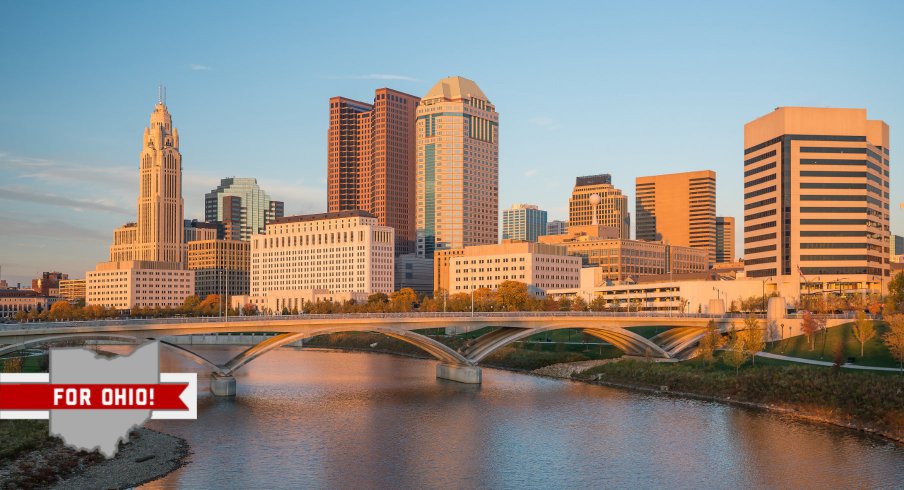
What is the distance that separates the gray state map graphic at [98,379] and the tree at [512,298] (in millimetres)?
140156

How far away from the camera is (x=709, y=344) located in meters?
106

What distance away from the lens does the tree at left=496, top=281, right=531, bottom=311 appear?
535ft

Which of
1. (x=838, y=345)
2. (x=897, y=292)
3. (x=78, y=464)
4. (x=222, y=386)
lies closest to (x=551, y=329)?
(x=838, y=345)

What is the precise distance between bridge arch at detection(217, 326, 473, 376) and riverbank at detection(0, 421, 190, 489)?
32450 mm

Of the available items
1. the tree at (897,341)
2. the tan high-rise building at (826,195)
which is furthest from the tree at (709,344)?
the tan high-rise building at (826,195)

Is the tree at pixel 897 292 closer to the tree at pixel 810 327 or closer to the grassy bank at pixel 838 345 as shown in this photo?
the grassy bank at pixel 838 345

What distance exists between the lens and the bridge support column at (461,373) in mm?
103000

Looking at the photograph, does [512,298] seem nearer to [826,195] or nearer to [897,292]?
[826,195]

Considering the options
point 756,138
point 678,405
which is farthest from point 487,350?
point 756,138

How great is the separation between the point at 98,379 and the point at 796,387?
72489mm

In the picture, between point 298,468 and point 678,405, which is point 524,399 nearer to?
point 678,405

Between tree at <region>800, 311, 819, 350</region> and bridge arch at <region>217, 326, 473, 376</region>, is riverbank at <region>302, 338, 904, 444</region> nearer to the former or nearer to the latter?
tree at <region>800, 311, 819, 350</region>

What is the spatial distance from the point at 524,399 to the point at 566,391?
8.62 metres

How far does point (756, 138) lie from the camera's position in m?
181
